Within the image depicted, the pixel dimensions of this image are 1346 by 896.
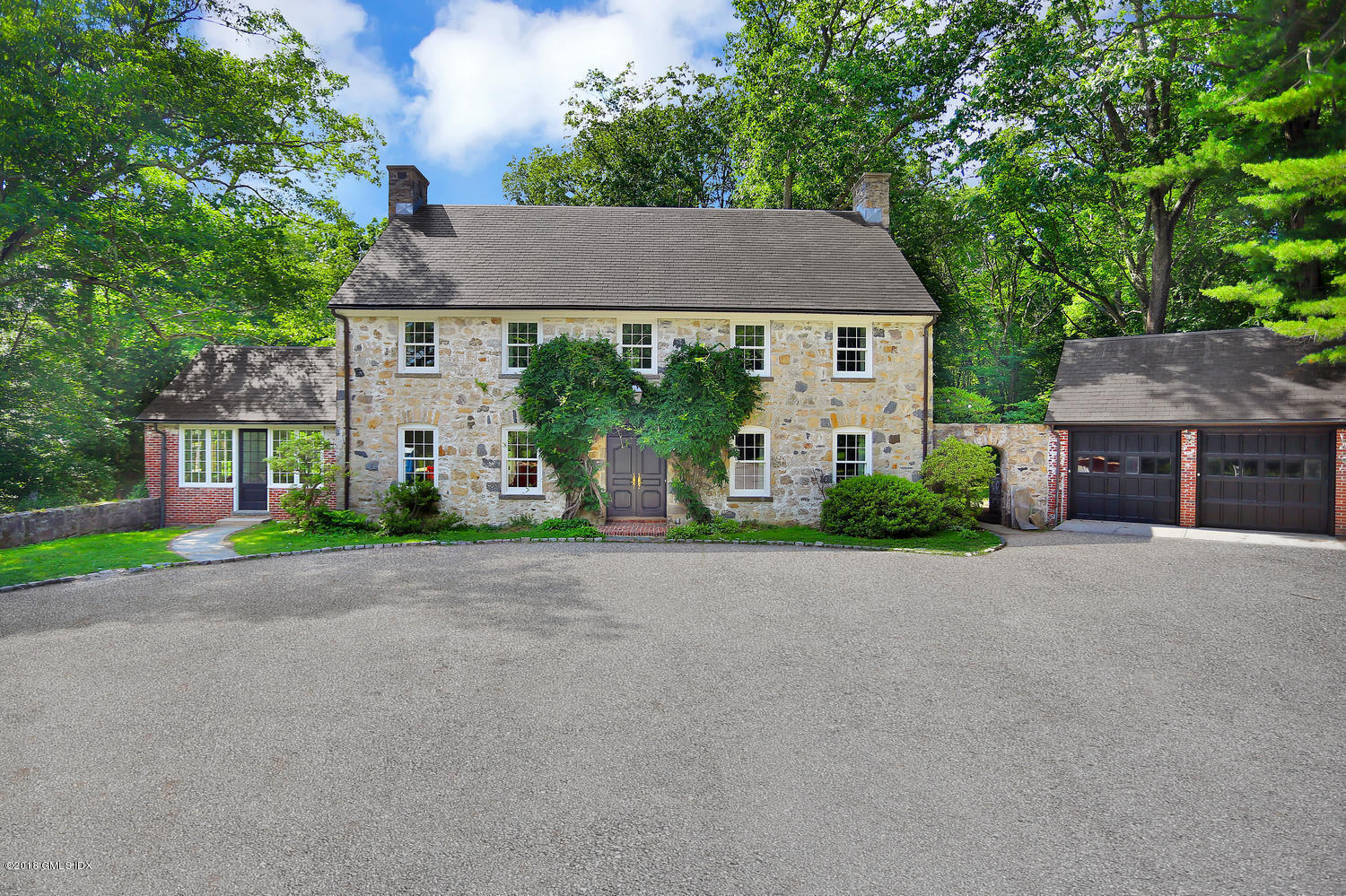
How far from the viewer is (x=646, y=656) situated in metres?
6.30

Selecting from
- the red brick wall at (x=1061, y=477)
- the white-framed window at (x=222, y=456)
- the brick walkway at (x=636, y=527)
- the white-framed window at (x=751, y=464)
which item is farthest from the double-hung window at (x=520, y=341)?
the red brick wall at (x=1061, y=477)

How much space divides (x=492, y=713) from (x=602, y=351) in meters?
11.0

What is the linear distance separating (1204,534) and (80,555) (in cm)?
2357

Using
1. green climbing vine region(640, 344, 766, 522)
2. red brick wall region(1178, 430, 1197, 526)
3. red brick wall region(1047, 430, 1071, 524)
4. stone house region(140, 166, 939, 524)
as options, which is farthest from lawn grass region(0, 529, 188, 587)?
red brick wall region(1178, 430, 1197, 526)

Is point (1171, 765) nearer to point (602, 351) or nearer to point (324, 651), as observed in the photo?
point (324, 651)

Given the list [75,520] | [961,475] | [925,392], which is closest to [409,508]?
[75,520]

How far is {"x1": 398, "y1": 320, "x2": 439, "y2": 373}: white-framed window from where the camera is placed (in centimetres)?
1531

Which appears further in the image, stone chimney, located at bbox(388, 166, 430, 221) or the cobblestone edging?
stone chimney, located at bbox(388, 166, 430, 221)

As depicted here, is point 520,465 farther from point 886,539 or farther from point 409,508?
point 886,539

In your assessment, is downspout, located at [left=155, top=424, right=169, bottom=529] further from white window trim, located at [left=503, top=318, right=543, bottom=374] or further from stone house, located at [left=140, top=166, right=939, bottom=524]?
white window trim, located at [left=503, top=318, right=543, bottom=374]

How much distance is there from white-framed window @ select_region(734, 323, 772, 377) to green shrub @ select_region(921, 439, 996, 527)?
15.6 feet

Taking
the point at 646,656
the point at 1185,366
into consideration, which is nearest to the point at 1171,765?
the point at 646,656

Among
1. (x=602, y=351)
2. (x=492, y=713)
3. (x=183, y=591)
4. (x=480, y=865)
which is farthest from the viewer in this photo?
(x=602, y=351)

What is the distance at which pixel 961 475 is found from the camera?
1480cm
